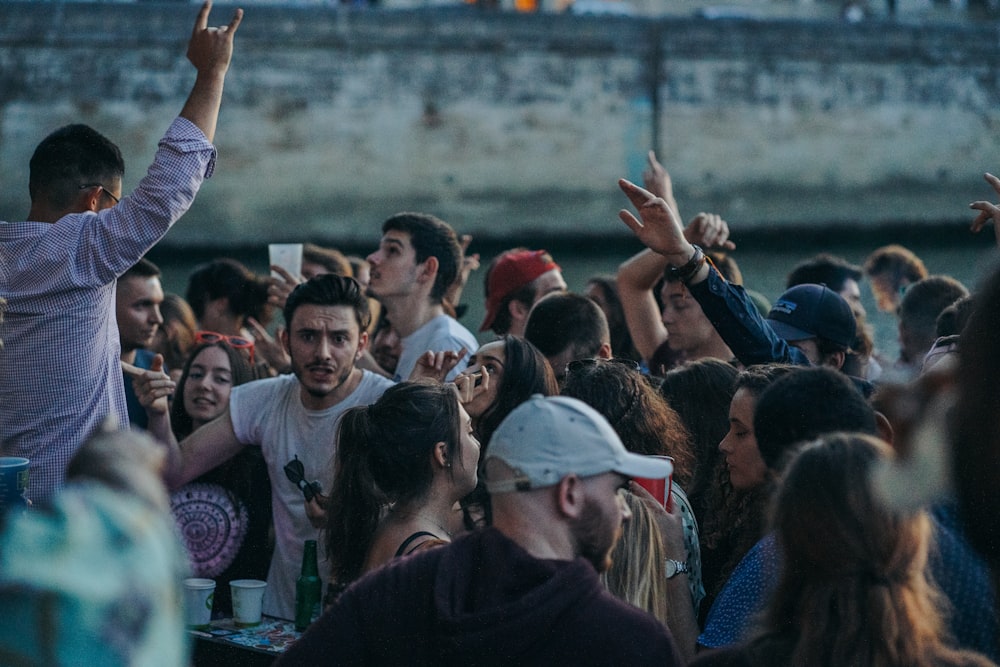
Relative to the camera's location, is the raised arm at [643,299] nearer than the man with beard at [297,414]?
No

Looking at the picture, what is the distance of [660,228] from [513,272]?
2350mm

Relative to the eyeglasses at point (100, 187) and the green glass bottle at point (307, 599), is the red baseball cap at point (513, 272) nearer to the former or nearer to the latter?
the green glass bottle at point (307, 599)

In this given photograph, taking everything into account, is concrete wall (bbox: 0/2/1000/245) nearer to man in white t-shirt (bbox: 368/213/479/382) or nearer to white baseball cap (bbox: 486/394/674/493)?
man in white t-shirt (bbox: 368/213/479/382)

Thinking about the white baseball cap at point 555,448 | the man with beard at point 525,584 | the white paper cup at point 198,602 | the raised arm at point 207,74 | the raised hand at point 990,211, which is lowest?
the white paper cup at point 198,602

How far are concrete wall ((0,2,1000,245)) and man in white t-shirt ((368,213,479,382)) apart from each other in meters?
15.0

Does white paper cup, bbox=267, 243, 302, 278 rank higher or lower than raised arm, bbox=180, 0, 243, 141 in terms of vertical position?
lower

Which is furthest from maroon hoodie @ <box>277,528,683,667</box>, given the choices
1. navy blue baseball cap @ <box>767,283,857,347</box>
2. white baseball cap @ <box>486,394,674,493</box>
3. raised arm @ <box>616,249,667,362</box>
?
raised arm @ <box>616,249,667,362</box>

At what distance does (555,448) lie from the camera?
7.21 feet

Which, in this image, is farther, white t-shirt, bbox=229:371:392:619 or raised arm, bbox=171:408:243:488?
raised arm, bbox=171:408:243:488

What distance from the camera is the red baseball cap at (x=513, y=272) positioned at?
240 inches

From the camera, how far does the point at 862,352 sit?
549 cm

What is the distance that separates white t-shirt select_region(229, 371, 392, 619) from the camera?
4.06m

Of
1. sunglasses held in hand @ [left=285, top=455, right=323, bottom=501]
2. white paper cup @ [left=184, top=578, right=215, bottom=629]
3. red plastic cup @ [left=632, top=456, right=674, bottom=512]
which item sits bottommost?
white paper cup @ [left=184, top=578, right=215, bottom=629]

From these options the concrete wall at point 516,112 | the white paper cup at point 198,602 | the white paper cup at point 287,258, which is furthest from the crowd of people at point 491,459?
the concrete wall at point 516,112
